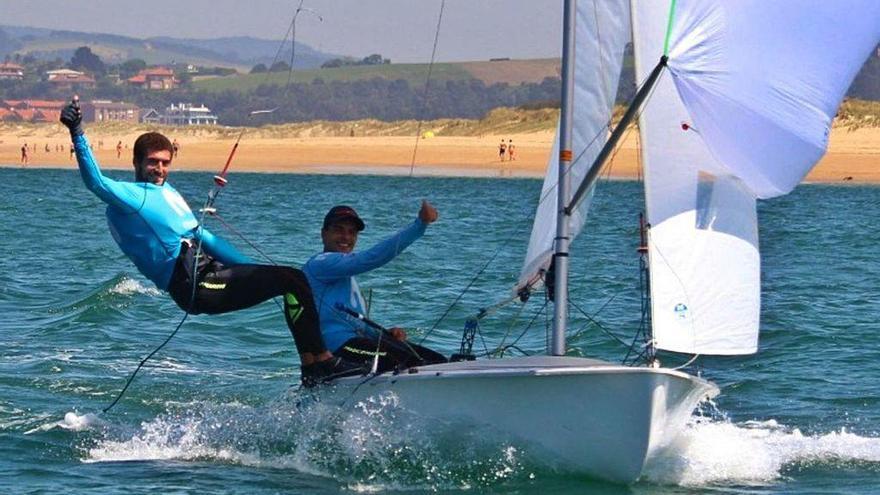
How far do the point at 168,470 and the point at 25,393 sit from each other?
8.19 feet

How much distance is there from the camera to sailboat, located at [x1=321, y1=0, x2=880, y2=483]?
275 inches

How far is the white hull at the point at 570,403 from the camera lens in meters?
7.02

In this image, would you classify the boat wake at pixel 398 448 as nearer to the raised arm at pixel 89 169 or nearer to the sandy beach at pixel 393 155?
the raised arm at pixel 89 169

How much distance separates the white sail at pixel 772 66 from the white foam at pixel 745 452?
147cm

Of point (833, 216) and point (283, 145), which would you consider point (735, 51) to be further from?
point (283, 145)

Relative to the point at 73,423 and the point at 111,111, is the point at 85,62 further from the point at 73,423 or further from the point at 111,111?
the point at 73,423

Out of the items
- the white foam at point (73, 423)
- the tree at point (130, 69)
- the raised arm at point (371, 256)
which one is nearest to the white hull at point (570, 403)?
the raised arm at point (371, 256)

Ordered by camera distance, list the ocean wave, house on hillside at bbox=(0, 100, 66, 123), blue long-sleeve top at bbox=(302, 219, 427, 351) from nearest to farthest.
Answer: blue long-sleeve top at bbox=(302, 219, 427, 351) < the ocean wave < house on hillside at bbox=(0, 100, 66, 123)

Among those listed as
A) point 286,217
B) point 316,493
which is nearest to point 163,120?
point 286,217

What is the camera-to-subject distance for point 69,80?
150m

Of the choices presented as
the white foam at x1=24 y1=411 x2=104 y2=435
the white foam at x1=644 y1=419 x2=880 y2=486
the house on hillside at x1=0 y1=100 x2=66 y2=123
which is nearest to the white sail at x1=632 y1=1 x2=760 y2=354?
the white foam at x1=644 y1=419 x2=880 y2=486

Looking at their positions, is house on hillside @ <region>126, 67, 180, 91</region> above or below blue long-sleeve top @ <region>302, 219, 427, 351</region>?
above

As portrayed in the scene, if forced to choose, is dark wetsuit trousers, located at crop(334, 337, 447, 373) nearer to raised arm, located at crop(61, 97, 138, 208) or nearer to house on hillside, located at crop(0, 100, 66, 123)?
raised arm, located at crop(61, 97, 138, 208)

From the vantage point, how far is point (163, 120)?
360 feet
